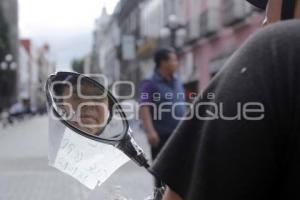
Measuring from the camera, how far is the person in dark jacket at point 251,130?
3.14ft

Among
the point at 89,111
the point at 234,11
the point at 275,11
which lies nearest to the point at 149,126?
the point at 89,111

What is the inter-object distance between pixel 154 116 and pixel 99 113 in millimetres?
3195

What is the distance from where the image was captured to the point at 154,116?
4.74 meters

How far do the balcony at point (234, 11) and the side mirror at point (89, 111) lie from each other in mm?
16619

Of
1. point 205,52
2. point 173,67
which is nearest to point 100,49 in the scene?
point 205,52

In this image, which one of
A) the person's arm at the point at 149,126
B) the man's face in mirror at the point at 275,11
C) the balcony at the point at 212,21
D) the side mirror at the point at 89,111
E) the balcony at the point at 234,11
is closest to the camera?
the man's face in mirror at the point at 275,11

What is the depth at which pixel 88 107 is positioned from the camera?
1515mm

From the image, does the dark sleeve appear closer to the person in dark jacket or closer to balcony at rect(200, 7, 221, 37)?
the person in dark jacket

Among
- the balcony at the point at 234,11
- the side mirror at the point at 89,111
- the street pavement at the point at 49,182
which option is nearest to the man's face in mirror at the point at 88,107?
the side mirror at the point at 89,111

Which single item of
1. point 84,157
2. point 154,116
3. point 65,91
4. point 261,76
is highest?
point 261,76

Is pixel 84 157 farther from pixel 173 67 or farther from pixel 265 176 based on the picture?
pixel 173 67

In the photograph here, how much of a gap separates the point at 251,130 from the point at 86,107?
0.61 m

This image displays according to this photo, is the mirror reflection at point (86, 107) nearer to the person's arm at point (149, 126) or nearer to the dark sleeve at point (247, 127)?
the dark sleeve at point (247, 127)

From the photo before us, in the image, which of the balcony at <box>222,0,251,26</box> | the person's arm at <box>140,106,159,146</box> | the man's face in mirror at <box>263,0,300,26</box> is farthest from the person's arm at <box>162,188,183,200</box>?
the balcony at <box>222,0,251,26</box>
